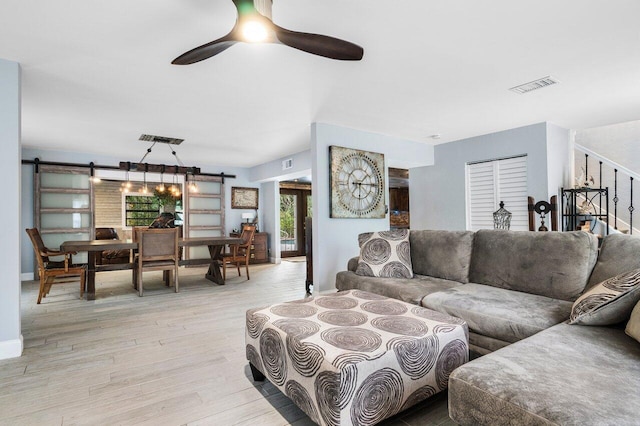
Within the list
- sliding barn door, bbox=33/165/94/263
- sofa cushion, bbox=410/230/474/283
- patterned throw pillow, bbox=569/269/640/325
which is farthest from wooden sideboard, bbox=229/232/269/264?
patterned throw pillow, bbox=569/269/640/325

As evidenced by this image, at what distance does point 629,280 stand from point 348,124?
11.6 feet

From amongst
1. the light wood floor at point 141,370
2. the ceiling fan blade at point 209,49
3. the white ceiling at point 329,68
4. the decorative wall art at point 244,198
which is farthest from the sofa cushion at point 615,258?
the decorative wall art at point 244,198

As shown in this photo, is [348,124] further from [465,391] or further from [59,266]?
[59,266]

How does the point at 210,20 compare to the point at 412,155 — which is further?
the point at 412,155

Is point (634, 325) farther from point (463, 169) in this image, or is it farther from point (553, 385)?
point (463, 169)

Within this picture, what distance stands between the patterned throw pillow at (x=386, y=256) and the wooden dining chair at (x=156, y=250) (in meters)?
2.85

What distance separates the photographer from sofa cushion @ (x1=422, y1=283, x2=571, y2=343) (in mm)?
1935

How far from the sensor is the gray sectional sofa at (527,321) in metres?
1.05

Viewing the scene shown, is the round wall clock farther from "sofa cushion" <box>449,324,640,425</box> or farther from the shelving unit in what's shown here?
"sofa cushion" <box>449,324,640,425</box>

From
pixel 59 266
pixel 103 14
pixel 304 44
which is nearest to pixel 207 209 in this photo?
pixel 59 266

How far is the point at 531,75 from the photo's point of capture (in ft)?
9.97

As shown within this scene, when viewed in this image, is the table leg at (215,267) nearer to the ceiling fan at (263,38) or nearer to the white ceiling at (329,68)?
the white ceiling at (329,68)

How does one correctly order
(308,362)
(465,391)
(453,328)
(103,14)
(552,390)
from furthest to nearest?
1. (103,14)
2. (453,328)
3. (308,362)
4. (465,391)
5. (552,390)

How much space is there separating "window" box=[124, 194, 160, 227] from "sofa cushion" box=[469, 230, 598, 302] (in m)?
10.1
